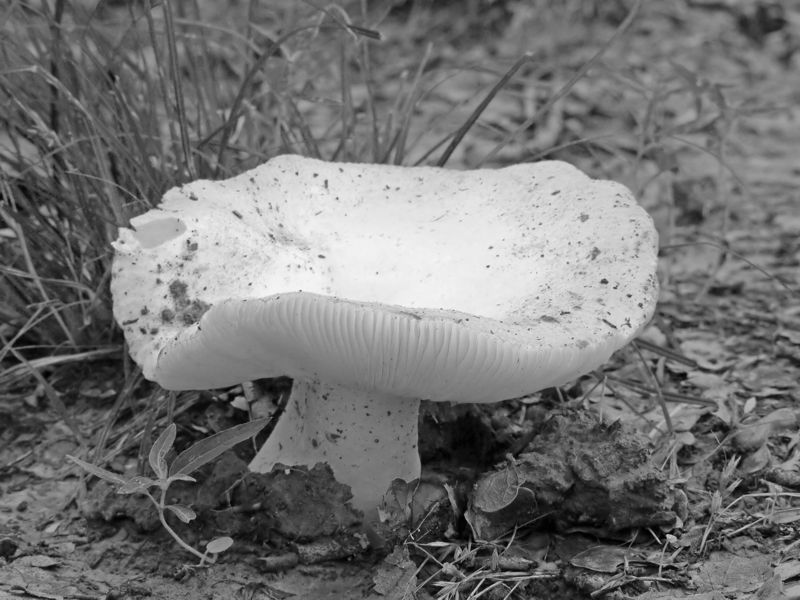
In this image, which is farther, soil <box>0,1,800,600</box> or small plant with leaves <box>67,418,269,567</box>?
soil <box>0,1,800,600</box>

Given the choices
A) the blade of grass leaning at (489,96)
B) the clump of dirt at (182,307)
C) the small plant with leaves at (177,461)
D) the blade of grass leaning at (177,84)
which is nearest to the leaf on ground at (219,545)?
the small plant with leaves at (177,461)

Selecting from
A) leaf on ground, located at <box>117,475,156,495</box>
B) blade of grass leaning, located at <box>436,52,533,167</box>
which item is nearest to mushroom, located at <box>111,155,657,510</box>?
leaf on ground, located at <box>117,475,156,495</box>

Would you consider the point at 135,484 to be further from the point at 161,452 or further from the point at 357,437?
the point at 357,437

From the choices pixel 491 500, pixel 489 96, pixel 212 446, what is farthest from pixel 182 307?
pixel 489 96

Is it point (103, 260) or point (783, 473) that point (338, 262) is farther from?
point (783, 473)

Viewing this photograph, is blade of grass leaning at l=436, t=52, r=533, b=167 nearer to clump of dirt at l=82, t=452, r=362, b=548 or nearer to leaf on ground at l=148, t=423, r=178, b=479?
clump of dirt at l=82, t=452, r=362, b=548

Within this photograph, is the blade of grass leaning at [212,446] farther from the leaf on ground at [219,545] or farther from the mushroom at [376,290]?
the leaf on ground at [219,545]
